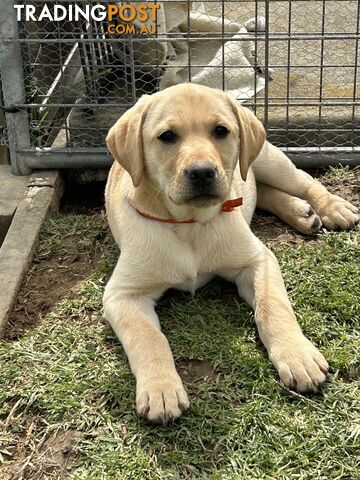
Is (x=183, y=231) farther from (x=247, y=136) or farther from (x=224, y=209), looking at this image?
(x=247, y=136)

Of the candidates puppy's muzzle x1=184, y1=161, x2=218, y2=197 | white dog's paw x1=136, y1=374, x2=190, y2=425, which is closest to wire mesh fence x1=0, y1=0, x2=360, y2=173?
puppy's muzzle x1=184, y1=161, x2=218, y2=197

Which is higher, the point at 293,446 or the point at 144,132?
the point at 144,132

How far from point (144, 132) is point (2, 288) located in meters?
1.12

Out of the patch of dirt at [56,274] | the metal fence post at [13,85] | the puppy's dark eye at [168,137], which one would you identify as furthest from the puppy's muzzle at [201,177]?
the metal fence post at [13,85]

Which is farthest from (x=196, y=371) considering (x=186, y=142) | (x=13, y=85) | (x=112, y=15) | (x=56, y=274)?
(x=112, y=15)

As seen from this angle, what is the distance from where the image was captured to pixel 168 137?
10.3 feet

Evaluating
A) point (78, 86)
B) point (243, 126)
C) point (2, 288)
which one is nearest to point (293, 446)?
point (243, 126)

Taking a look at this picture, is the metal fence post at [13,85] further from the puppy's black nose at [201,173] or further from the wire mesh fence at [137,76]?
the puppy's black nose at [201,173]

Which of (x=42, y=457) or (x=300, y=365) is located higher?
(x=300, y=365)

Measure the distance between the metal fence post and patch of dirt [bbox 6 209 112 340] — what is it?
0.76m

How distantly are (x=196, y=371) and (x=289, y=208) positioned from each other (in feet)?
4.81

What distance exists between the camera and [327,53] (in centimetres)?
639

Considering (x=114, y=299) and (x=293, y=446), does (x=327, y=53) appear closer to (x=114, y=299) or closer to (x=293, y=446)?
(x=114, y=299)

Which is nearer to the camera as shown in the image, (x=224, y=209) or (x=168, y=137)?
(x=168, y=137)
